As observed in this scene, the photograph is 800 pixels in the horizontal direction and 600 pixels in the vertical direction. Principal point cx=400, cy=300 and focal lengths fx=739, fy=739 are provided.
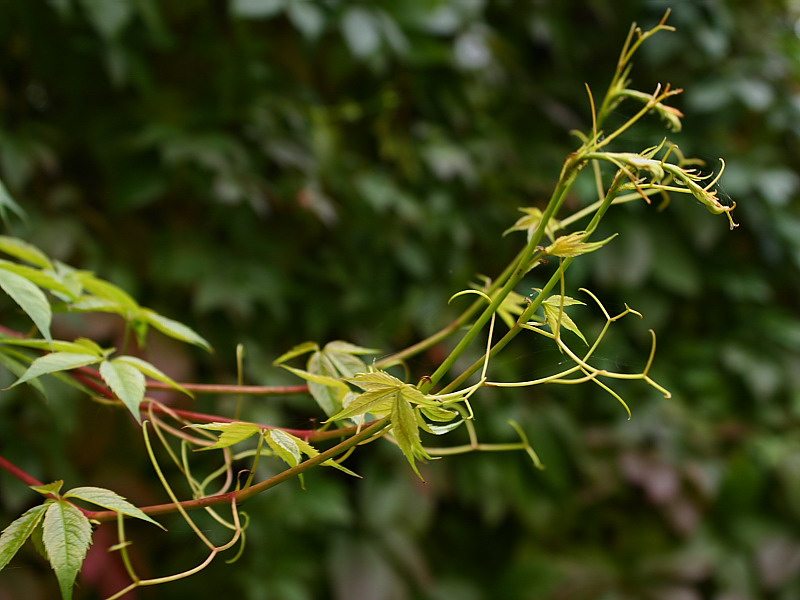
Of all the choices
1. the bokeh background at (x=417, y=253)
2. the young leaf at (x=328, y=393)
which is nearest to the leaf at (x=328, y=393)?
the young leaf at (x=328, y=393)

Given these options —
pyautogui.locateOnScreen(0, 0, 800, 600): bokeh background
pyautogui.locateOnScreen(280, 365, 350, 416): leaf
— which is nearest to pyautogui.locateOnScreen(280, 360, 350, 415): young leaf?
pyautogui.locateOnScreen(280, 365, 350, 416): leaf

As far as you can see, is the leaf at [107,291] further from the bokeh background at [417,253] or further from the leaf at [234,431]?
the bokeh background at [417,253]

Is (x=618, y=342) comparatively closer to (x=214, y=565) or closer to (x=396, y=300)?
(x=396, y=300)

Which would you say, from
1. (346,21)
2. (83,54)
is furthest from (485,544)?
(83,54)

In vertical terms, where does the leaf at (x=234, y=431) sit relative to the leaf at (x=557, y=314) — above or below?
below

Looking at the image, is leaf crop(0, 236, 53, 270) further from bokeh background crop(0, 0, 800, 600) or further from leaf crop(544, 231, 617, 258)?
bokeh background crop(0, 0, 800, 600)

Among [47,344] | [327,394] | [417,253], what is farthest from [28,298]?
[417,253]

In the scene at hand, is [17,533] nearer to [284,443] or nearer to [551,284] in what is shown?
[284,443]
